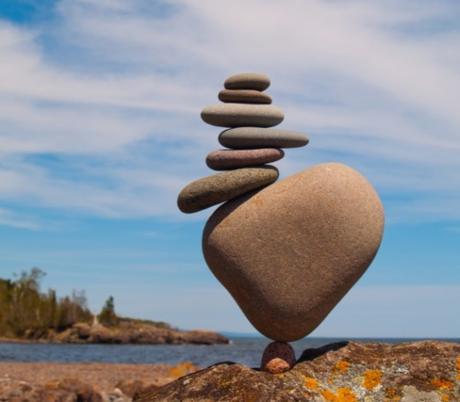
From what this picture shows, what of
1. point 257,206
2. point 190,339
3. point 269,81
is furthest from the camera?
point 190,339

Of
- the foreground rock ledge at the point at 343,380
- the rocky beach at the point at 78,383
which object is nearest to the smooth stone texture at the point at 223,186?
the foreground rock ledge at the point at 343,380

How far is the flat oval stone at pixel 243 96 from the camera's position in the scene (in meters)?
9.93

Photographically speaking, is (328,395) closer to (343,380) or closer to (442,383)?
(343,380)

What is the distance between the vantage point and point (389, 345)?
9.39m

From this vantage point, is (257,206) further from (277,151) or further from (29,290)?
(29,290)

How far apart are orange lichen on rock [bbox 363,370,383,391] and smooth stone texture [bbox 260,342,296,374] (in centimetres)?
90

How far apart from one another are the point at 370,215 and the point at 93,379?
2217 cm

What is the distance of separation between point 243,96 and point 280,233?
192 centimetres

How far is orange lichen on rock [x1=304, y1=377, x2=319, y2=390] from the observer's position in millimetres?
8508

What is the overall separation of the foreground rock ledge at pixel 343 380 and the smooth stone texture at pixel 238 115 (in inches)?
113

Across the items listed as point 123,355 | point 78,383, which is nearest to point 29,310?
point 123,355

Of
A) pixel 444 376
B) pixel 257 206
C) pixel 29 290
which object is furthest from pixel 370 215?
pixel 29 290

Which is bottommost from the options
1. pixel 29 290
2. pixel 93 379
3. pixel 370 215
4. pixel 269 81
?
pixel 93 379

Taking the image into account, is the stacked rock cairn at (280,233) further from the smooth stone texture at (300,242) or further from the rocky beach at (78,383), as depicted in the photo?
the rocky beach at (78,383)
